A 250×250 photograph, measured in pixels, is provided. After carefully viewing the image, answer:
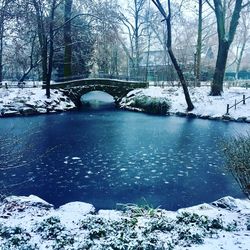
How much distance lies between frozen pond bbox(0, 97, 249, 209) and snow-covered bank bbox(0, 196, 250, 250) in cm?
256

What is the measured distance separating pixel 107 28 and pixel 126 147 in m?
16.2

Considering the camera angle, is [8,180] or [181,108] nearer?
[8,180]

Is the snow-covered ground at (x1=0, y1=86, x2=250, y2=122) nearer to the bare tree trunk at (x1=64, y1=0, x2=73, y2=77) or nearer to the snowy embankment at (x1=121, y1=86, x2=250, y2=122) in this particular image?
the snowy embankment at (x1=121, y1=86, x2=250, y2=122)

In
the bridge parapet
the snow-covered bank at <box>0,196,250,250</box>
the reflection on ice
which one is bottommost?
the reflection on ice

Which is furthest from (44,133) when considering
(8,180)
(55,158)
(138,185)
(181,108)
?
(181,108)

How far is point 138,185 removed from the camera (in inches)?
415

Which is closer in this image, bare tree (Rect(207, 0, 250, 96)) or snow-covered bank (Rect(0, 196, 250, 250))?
snow-covered bank (Rect(0, 196, 250, 250))

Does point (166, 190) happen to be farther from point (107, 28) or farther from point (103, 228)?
point (107, 28)

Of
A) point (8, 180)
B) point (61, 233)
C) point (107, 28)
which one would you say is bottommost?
point (8, 180)

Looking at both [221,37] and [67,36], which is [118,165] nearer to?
[221,37]

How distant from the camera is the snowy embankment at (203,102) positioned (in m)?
24.6

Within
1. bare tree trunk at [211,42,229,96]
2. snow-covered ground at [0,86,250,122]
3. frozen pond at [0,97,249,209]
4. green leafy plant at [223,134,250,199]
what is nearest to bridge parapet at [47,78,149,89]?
snow-covered ground at [0,86,250,122]

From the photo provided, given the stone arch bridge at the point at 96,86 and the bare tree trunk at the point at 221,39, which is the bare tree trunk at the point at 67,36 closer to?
the stone arch bridge at the point at 96,86

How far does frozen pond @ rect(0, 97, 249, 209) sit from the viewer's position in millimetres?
9766
